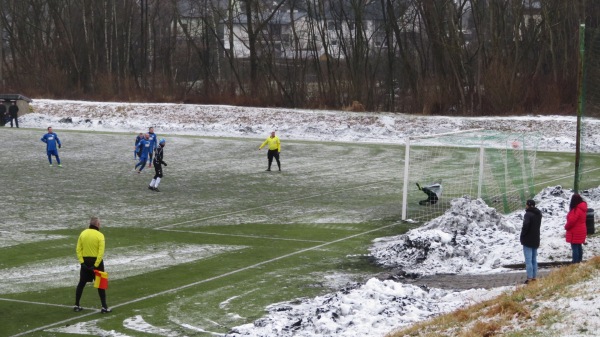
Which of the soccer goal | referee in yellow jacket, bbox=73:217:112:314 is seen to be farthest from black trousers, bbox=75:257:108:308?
the soccer goal

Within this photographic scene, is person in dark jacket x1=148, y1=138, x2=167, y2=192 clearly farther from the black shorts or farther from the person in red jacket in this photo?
the person in red jacket

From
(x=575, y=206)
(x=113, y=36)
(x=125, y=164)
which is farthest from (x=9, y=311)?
(x=113, y=36)

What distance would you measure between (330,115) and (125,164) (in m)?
21.3

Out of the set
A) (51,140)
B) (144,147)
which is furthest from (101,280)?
(51,140)

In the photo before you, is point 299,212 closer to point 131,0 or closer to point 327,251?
point 327,251

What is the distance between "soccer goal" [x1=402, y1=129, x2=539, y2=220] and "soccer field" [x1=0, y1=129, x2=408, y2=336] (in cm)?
96

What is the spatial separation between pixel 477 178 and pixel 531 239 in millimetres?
12297

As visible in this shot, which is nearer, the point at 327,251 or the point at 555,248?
the point at 555,248

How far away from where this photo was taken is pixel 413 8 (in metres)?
70.0

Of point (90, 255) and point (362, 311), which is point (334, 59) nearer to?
point (90, 255)

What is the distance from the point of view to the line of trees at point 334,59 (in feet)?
194

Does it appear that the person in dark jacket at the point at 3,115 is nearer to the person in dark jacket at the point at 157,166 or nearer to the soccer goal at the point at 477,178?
the person in dark jacket at the point at 157,166

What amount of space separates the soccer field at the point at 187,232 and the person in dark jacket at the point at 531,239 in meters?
3.55

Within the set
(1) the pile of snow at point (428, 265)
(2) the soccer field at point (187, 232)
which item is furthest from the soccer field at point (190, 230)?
(1) the pile of snow at point (428, 265)
